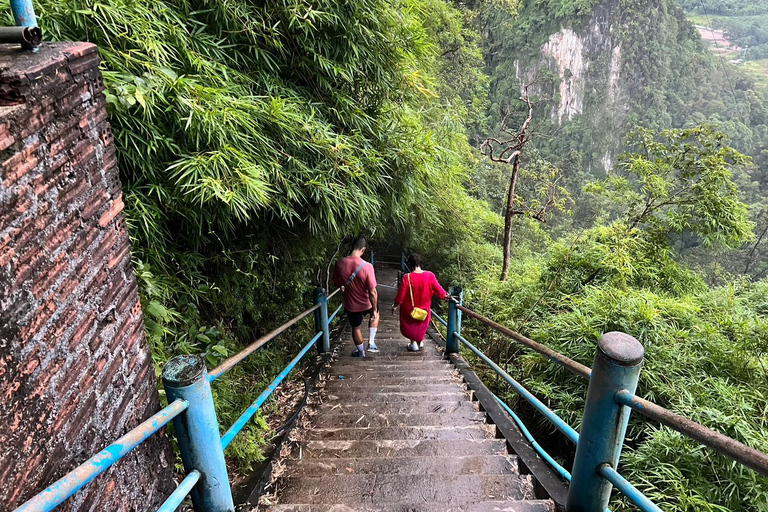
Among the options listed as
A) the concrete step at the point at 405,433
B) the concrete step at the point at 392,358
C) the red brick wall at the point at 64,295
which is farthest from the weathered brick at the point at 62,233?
the concrete step at the point at 392,358

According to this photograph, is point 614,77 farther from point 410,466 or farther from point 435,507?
point 435,507

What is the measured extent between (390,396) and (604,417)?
2.30 meters

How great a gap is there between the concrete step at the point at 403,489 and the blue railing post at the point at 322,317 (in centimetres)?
247

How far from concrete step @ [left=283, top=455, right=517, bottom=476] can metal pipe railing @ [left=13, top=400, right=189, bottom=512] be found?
1.29 meters

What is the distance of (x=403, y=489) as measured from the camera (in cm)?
210

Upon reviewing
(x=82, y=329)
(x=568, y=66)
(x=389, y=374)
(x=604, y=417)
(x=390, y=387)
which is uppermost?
(x=568, y=66)

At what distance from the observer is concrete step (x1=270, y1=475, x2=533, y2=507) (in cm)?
201

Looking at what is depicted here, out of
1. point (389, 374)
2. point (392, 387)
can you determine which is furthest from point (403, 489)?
point (389, 374)

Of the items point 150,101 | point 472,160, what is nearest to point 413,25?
point 150,101

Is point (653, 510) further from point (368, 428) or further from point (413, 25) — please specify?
point (413, 25)

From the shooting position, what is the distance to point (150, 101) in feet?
6.87

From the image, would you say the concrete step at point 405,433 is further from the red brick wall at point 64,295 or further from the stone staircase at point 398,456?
the red brick wall at point 64,295

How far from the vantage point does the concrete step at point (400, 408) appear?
3158 mm

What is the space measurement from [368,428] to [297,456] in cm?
60
